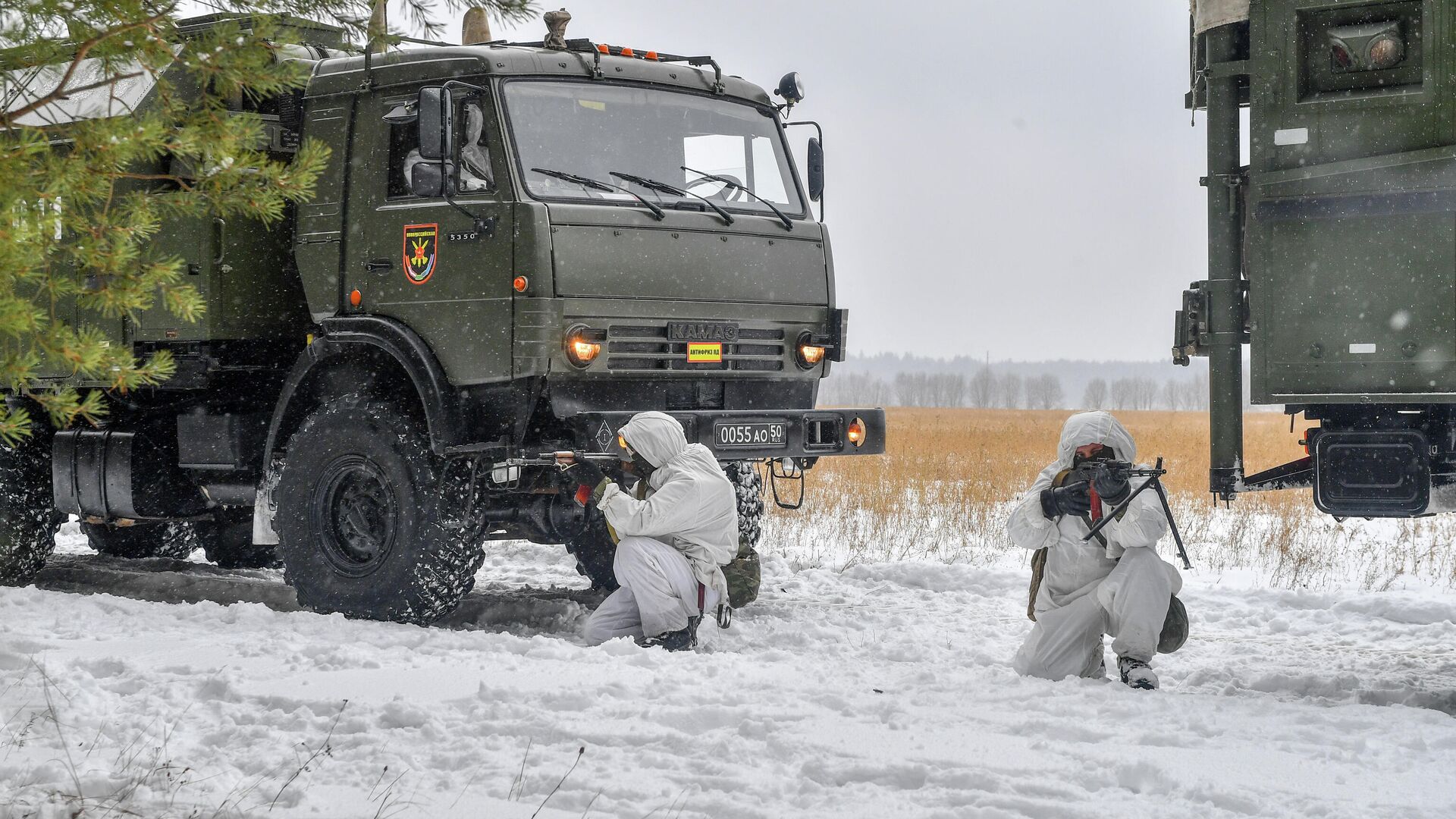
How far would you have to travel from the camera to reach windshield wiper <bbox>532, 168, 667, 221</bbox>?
25.2ft

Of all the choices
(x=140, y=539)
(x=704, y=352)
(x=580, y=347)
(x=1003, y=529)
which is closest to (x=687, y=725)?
(x=580, y=347)

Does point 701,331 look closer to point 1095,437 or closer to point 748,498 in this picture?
point 748,498

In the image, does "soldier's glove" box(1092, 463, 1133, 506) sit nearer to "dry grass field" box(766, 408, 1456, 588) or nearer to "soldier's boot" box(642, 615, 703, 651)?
"soldier's boot" box(642, 615, 703, 651)

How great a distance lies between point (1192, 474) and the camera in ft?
73.3

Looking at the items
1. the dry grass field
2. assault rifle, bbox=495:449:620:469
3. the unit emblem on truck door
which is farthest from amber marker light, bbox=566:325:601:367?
the dry grass field

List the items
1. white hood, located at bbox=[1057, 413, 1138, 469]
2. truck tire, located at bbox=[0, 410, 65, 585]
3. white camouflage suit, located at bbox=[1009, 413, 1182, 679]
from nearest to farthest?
1. white camouflage suit, located at bbox=[1009, 413, 1182, 679]
2. white hood, located at bbox=[1057, 413, 1138, 469]
3. truck tire, located at bbox=[0, 410, 65, 585]

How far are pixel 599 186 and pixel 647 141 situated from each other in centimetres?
48

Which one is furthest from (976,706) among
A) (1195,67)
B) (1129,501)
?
(1195,67)

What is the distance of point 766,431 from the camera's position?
796 centimetres

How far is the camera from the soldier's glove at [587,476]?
7309 millimetres

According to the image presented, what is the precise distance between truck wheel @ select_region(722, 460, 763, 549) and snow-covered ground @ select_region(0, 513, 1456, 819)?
1.57 meters

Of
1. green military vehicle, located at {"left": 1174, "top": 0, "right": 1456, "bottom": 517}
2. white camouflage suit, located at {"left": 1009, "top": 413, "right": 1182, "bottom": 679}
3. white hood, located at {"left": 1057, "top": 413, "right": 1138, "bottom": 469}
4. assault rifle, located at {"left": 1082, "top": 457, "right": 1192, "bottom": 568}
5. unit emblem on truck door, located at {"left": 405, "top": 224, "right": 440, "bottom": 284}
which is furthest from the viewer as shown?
unit emblem on truck door, located at {"left": 405, "top": 224, "right": 440, "bottom": 284}

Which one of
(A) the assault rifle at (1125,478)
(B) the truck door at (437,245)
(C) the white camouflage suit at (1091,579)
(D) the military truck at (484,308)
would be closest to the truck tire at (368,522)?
(D) the military truck at (484,308)

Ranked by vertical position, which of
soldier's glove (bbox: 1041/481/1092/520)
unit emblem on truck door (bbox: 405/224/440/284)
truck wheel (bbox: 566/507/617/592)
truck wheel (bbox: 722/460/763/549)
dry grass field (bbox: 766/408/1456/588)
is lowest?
dry grass field (bbox: 766/408/1456/588)
